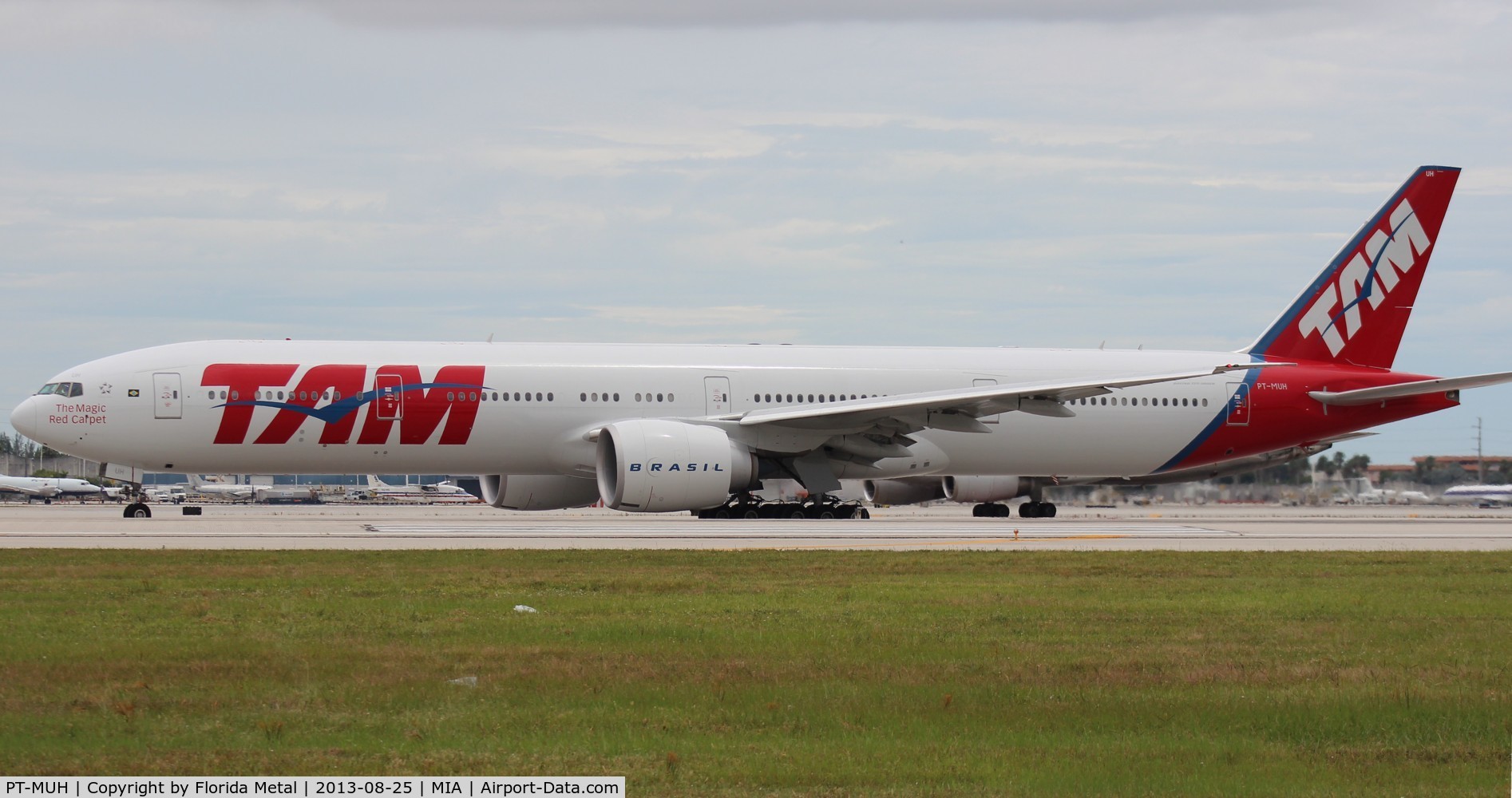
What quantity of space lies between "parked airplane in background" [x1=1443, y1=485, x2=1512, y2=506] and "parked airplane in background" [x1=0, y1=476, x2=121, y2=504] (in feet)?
258

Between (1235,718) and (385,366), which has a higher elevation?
(385,366)

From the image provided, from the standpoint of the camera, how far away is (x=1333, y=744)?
8328 millimetres

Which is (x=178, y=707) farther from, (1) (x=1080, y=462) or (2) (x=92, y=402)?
(1) (x=1080, y=462)

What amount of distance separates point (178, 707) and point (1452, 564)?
1692 cm

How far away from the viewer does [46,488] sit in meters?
84.3

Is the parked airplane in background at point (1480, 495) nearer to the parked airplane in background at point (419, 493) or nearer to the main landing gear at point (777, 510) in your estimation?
the parked airplane in background at point (419, 493)

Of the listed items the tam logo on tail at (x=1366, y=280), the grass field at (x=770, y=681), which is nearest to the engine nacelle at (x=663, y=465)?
the grass field at (x=770, y=681)

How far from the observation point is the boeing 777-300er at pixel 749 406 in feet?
99.0

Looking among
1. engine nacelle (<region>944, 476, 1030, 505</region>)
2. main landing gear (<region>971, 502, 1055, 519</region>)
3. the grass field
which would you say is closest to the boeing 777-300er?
engine nacelle (<region>944, 476, 1030, 505</region>)

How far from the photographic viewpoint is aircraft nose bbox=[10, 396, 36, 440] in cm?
3056

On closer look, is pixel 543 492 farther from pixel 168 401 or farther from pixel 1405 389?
pixel 1405 389

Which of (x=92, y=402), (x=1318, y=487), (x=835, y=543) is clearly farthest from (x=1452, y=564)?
(x=1318, y=487)
